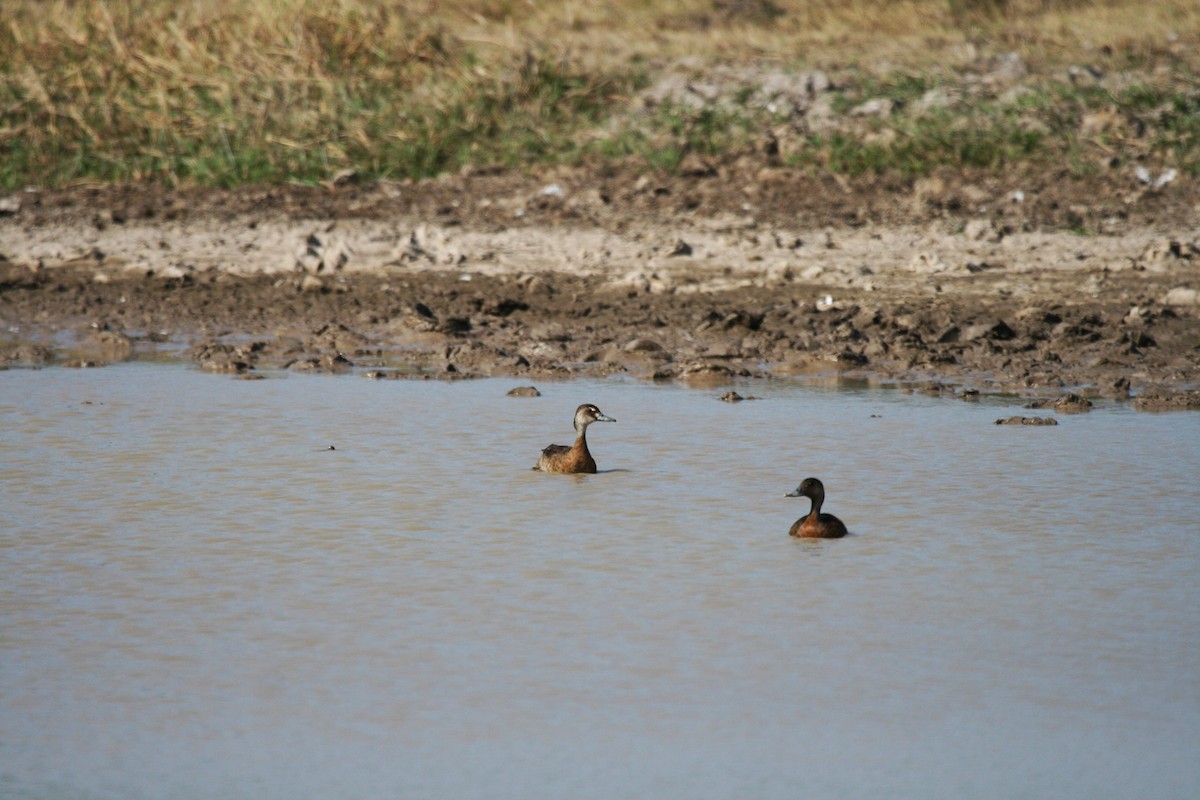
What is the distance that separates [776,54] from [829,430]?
753 cm

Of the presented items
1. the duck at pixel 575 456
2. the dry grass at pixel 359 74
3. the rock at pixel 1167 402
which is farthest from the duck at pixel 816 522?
the dry grass at pixel 359 74

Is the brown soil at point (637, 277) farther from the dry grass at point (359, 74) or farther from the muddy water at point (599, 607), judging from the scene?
the muddy water at point (599, 607)

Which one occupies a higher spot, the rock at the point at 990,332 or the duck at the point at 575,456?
the rock at the point at 990,332

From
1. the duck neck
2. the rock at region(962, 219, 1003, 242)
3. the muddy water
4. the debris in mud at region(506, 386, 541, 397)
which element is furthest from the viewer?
the rock at region(962, 219, 1003, 242)

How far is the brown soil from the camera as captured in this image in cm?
1052

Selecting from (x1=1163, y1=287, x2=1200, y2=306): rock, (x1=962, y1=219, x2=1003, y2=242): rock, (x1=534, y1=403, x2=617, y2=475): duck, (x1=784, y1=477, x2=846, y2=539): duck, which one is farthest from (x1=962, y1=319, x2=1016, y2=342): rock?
(x1=784, y1=477, x2=846, y2=539): duck

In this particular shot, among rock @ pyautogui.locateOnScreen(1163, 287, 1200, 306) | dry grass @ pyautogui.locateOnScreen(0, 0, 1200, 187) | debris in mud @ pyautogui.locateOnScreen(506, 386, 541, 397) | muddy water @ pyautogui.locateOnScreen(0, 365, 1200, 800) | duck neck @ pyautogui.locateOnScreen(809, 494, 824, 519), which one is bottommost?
muddy water @ pyautogui.locateOnScreen(0, 365, 1200, 800)

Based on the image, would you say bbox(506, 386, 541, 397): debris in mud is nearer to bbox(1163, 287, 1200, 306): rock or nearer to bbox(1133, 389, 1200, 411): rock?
bbox(1133, 389, 1200, 411): rock

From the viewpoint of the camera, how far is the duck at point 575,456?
25.3ft

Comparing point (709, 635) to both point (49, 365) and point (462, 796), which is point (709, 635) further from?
point (49, 365)

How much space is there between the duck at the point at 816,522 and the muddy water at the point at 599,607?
0.08 meters

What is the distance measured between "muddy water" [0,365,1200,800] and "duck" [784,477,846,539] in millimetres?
79

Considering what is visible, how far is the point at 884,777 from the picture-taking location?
4.25 metres

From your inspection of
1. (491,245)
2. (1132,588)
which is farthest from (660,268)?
(1132,588)
